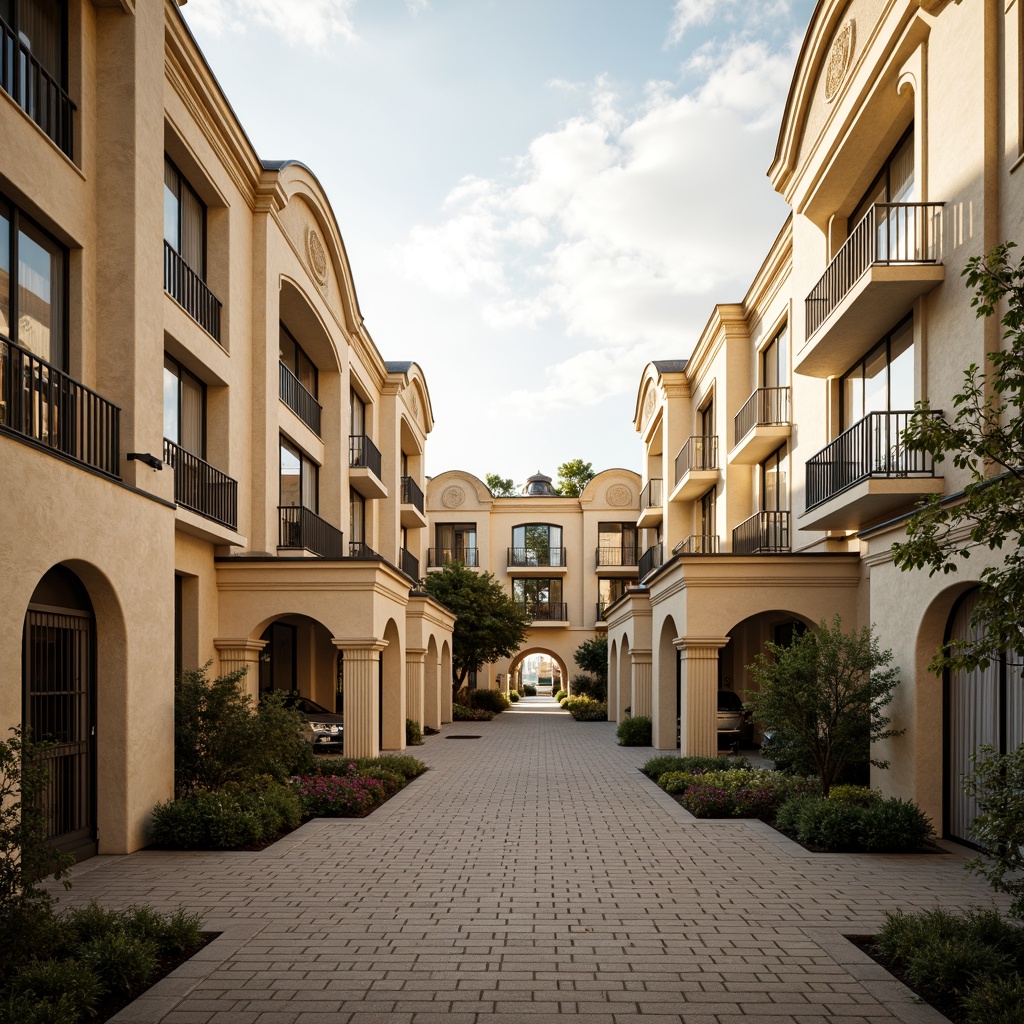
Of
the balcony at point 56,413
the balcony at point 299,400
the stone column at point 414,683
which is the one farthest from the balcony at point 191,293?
the stone column at point 414,683

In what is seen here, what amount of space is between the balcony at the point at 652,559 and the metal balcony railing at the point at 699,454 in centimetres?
470

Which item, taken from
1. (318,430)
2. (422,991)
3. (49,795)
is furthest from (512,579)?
(422,991)

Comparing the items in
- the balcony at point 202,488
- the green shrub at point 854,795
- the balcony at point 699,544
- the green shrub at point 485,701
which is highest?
the balcony at point 202,488

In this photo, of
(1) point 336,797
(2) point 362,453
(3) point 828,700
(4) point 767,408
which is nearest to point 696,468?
(4) point 767,408

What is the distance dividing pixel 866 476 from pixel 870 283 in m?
2.83

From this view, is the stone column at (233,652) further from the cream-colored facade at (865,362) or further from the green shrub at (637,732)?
the green shrub at (637,732)

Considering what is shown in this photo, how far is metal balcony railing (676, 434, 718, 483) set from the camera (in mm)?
27906

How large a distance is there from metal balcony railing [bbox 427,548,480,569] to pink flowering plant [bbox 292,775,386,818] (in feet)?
111

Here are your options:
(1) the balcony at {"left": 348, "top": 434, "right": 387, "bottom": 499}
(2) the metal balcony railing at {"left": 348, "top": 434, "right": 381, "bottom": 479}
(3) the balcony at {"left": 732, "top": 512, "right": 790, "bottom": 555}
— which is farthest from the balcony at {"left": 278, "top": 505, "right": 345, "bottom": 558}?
(3) the balcony at {"left": 732, "top": 512, "right": 790, "bottom": 555}

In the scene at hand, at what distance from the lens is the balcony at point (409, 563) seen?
33750mm

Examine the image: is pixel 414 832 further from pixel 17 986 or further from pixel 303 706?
pixel 303 706

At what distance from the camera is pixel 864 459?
15.5 m

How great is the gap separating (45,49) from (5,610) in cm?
717

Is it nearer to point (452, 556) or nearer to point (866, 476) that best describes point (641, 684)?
point (866, 476)
